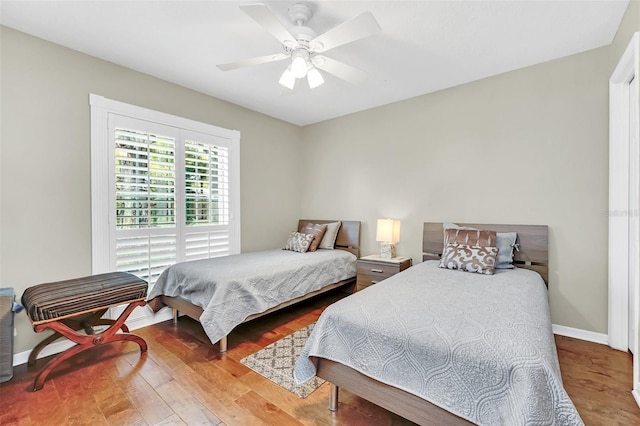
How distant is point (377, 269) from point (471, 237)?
1.07 m

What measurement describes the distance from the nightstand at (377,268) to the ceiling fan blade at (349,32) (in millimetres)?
2322

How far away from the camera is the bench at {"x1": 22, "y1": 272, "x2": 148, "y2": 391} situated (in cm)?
198

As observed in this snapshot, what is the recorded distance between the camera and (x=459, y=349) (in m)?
1.28

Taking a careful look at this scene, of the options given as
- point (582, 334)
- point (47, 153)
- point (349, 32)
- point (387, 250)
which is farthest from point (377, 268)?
point (47, 153)

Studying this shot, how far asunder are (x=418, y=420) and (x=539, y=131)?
289 centimetres

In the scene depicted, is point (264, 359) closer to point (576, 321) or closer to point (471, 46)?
point (576, 321)

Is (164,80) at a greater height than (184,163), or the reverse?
(164,80)

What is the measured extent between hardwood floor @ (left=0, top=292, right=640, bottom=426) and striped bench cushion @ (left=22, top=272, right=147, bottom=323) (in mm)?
509

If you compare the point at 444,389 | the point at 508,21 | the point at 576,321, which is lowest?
the point at 576,321

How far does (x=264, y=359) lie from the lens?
2348 millimetres

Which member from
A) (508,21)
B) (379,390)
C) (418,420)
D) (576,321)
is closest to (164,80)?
(508,21)

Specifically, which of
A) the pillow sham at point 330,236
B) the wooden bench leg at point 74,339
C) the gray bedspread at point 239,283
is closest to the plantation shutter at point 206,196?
the gray bedspread at point 239,283

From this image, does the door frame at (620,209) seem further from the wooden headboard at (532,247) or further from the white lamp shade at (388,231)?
the white lamp shade at (388,231)

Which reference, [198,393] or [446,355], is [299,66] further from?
[198,393]
